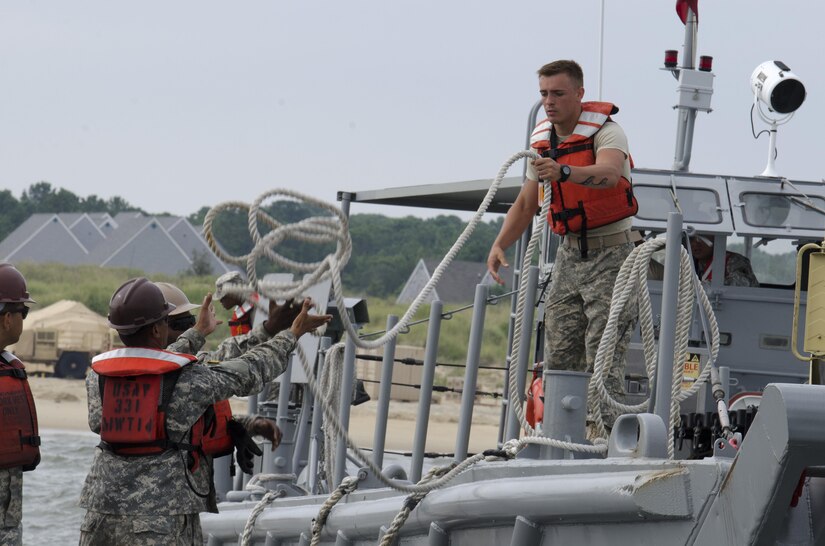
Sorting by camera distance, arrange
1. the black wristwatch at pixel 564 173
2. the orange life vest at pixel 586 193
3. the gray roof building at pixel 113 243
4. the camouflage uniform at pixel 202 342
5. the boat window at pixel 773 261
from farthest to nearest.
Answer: the gray roof building at pixel 113 243, the boat window at pixel 773 261, the orange life vest at pixel 586 193, the camouflage uniform at pixel 202 342, the black wristwatch at pixel 564 173

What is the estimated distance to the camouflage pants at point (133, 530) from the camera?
15.3ft

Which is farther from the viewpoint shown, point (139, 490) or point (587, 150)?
point (587, 150)

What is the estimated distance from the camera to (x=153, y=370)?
4594 millimetres

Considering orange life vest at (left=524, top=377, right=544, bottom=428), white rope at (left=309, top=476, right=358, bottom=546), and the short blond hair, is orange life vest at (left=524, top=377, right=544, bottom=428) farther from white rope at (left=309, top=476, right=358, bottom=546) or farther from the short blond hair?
the short blond hair

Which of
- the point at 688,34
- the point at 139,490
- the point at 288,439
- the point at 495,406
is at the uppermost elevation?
the point at 688,34

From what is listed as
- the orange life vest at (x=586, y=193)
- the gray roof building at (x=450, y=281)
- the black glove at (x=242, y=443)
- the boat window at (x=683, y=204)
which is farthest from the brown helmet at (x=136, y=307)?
the gray roof building at (x=450, y=281)

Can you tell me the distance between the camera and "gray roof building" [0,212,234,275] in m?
63.9

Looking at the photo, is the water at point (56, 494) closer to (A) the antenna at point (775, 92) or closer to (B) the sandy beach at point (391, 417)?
(B) the sandy beach at point (391, 417)

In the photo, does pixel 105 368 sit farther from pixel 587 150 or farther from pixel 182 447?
pixel 587 150

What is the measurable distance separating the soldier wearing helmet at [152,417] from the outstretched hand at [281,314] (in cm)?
8

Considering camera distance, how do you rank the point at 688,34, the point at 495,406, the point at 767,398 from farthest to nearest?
the point at 495,406 → the point at 688,34 → the point at 767,398

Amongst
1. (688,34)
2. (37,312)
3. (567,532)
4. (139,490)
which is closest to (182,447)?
(139,490)

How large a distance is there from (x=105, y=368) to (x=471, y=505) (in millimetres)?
1324

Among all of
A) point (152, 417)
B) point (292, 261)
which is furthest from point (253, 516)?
point (292, 261)
